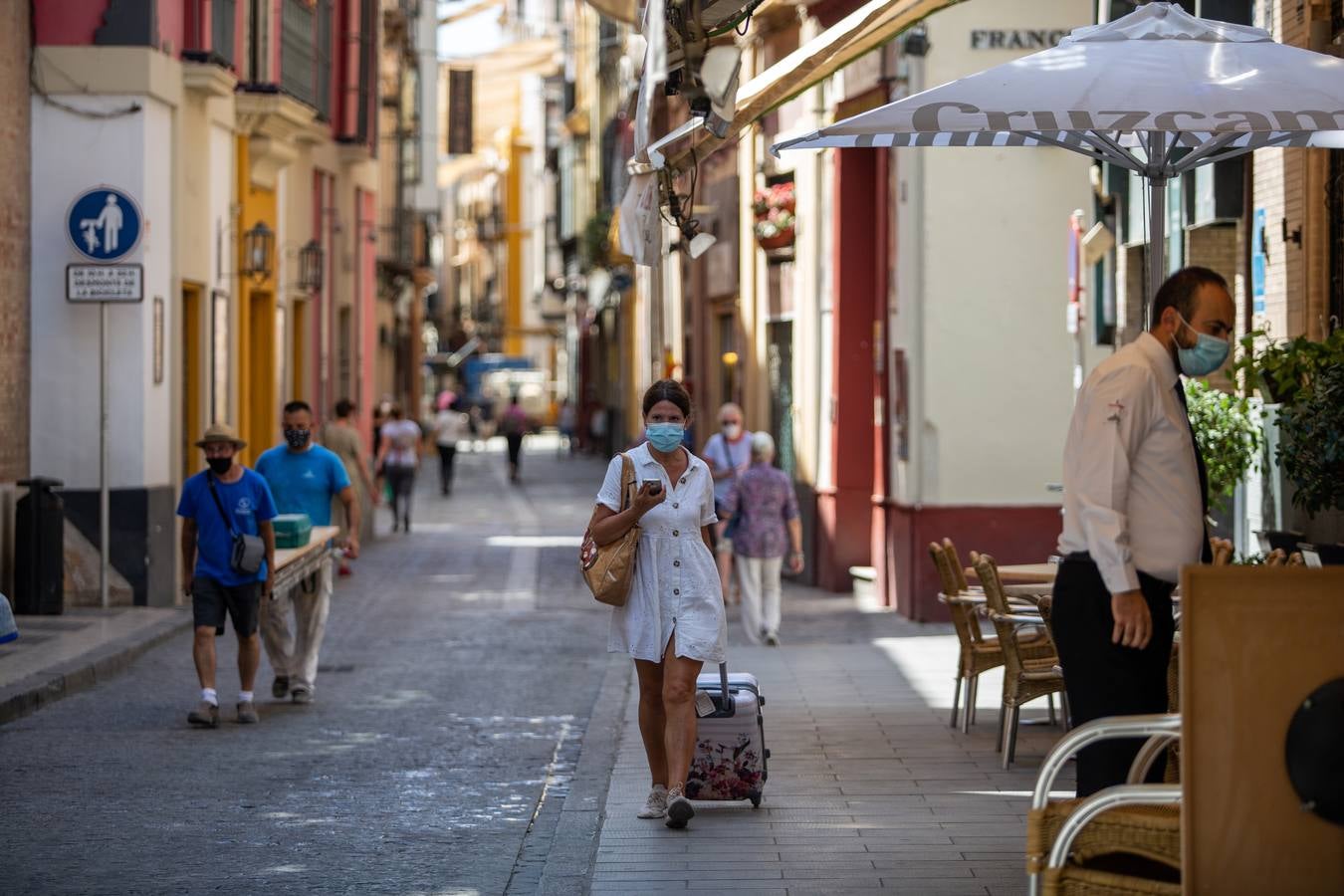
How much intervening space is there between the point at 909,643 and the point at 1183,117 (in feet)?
28.7

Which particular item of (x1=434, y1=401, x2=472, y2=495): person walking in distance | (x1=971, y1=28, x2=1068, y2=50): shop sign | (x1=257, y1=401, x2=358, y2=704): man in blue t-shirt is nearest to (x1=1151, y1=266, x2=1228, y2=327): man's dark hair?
(x1=257, y1=401, x2=358, y2=704): man in blue t-shirt

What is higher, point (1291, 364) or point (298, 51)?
point (298, 51)

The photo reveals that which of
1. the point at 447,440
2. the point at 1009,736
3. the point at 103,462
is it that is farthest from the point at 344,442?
the point at 447,440

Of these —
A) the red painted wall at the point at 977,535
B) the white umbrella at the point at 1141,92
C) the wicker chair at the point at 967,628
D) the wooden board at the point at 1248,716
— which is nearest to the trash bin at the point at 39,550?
the red painted wall at the point at 977,535

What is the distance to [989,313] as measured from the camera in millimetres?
18125

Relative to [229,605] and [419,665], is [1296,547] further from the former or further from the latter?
[419,665]

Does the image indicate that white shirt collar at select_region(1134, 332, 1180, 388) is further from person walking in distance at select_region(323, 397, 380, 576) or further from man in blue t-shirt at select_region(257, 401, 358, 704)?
person walking in distance at select_region(323, 397, 380, 576)

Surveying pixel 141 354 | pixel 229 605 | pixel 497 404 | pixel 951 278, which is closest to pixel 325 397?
pixel 141 354

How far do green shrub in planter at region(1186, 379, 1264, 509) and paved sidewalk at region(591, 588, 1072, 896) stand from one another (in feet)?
5.46

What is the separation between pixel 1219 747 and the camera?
525 centimetres

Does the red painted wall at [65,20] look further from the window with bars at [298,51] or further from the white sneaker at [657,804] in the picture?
the white sneaker at [657,804]

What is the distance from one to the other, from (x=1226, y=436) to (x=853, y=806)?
368cm

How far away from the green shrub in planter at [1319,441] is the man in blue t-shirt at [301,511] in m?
6.30

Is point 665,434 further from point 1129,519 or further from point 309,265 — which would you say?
point 309,265
